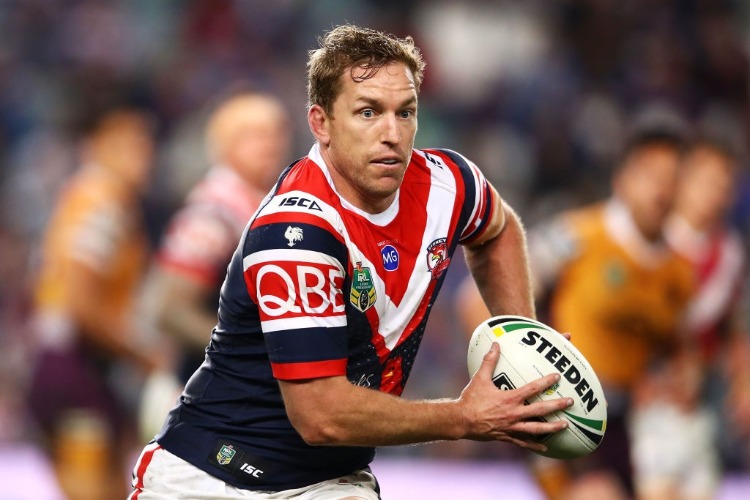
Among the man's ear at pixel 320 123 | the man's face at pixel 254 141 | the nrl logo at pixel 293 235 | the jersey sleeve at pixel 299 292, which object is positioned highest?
the man's face at pixel 254 141

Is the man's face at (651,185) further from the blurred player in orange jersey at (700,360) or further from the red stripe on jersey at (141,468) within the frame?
the red stripe on jersey at (141,468)

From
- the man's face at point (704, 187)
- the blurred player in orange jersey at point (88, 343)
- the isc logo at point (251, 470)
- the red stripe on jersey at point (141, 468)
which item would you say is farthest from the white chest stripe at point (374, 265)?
the man's face at point (704, 187)

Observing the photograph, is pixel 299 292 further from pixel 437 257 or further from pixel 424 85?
pixel 424 85

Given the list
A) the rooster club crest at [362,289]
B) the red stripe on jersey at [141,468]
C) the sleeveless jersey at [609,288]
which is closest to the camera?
the rooster club crest at [362,289]

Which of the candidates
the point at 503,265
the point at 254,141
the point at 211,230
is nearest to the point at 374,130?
the point at 503,265

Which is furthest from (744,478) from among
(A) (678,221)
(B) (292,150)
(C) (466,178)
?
(C) (466,178)

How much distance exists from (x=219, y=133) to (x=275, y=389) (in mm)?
3887

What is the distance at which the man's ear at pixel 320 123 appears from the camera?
13.5 ft

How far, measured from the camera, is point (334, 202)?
4.01m

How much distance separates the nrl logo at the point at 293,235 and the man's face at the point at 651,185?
4.39 metres

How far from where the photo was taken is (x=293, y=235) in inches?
151

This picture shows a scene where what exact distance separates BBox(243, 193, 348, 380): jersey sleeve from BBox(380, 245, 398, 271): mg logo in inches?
10.3

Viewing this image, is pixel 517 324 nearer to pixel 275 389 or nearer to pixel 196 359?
pixel 275 389

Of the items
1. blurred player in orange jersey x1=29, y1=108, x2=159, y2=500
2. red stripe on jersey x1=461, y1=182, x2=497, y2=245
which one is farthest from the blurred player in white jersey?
red stripe on jersey x1=461, y1=182, x2=497, y2=245
